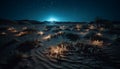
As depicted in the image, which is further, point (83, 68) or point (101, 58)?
point (101, 58)

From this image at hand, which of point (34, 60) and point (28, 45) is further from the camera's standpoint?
point (28, 45)

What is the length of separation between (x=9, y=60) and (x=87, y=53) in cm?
441

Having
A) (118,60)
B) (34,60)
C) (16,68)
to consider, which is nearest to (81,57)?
(118,60)

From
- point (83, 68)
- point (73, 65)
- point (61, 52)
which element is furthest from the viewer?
point (61, 52)

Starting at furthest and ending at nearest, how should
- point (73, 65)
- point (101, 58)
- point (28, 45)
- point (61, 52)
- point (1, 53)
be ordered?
point (28, 45)
point (1, 53)
point (61, 52)
point (101, 58)
point (73, 65)

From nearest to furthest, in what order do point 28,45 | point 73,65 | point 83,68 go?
point 83,68
point 73,65
point 28,45

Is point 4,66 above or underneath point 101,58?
underneath

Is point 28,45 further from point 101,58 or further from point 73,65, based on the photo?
point 101,58

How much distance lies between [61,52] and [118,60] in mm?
3120

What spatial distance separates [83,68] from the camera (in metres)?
5.80

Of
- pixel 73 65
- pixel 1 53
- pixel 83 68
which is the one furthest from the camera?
pixel 1 53

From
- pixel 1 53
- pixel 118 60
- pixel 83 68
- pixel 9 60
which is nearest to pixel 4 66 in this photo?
pixel 9 60

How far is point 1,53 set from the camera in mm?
8969

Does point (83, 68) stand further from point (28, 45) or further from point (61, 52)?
point (28, 45)
